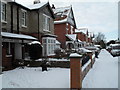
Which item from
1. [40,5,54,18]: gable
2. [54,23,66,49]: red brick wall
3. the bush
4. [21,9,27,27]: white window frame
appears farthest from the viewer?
[54,23,66,49]: red brick wall

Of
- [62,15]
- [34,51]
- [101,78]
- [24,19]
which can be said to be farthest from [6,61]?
[62,15]

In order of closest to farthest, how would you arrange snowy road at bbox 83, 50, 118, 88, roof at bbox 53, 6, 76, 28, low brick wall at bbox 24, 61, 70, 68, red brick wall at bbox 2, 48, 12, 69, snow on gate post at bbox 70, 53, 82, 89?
1. snow on gate post at bbox 70, 53, 82, 89
2. snowy road at bbox 83, 50, 118, 88
3. red brick wall at bbox 2, 48, 12, 69
4. low brick wall at bbox 24, 61, 70, 68
5. roof at bbox 53, 6, 76, 28

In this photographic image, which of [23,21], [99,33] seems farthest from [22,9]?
[99,33]

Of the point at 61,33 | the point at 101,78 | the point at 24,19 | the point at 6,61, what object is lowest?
the point at 101,78

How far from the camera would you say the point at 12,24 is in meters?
14.5

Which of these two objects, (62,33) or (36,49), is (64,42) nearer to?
→ (62,33)

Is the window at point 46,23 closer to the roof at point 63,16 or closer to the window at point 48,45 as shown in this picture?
the window at point 48,45

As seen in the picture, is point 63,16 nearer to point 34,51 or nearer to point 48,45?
point 48,45

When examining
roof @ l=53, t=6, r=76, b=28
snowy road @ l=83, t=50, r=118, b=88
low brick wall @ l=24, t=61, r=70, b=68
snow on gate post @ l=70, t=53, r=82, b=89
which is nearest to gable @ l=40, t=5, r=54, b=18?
roof @ l=53, t=6, r=76, b=28

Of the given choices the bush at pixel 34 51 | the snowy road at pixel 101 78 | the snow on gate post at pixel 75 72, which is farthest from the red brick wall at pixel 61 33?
the snow on gate post at pixel 75 72

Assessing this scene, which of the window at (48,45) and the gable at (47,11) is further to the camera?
the gable at (47,11)

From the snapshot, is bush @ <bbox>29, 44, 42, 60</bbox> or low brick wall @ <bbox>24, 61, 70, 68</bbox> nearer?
low brick wall @ <bbox>24, 61, 70, 68</bbox>

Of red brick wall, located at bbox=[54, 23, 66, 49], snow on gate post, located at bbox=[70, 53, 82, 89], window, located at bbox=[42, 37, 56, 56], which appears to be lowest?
snow on gate post, located at bbox=[70, 53, 82, 89]

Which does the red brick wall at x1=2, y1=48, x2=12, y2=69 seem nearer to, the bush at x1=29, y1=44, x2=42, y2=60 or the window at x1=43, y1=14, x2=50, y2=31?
the bush at x1=29, y1=44, x2=42, y2=60
